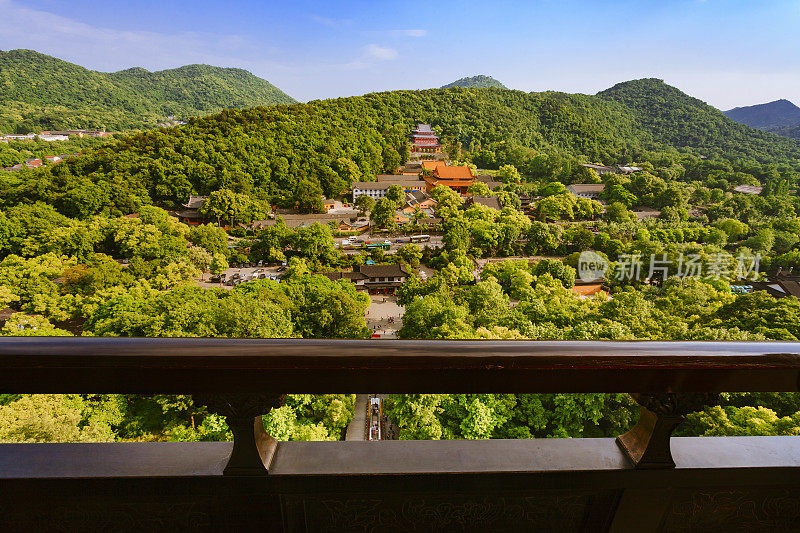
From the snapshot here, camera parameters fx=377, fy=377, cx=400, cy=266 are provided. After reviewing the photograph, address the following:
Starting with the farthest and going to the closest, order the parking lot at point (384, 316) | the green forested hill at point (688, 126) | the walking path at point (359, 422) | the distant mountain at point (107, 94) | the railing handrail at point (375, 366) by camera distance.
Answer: the green forested hill at point (688, 126)
the distant mountain at point (107, 94)
the parking lot at point (384, 316)
the walking path at point (359, 422)
the railing handrail at point (375, 366)

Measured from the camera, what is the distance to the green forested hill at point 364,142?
19914 mm

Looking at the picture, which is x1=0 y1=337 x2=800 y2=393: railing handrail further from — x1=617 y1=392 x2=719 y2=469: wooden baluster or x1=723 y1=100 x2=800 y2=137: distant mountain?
x1=723 y1=100 x2=800 y2=137: distant mountain

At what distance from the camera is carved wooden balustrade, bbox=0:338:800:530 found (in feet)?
1.68

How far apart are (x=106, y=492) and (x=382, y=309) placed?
1062 centimetres

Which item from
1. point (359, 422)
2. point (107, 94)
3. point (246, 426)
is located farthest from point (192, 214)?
point (107, 94)

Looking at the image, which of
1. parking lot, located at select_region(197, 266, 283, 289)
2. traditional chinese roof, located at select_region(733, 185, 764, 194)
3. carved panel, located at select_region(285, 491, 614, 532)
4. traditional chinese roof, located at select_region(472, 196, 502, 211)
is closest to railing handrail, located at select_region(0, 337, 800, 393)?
carved panel, located at select_region(285, 491, 614, 532)

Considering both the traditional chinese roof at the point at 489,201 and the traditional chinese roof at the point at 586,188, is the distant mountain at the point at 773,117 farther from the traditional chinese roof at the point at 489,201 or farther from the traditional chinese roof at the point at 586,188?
the traditional chinese roof at the point at 489,201

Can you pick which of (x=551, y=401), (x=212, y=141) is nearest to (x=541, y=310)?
(x=551, y=401)

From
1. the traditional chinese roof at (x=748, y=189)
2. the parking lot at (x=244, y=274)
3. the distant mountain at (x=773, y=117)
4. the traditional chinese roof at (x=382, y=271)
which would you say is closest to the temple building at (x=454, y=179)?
the traditional chinese roof at (x=382, y=271)

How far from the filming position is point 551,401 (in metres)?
3.98

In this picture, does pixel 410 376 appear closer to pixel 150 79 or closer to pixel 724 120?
pixel 724 120

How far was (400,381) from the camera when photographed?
0.54 metres

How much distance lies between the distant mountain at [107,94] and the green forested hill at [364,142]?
22129 mm

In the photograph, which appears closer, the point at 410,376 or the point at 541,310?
the point at 410,376
